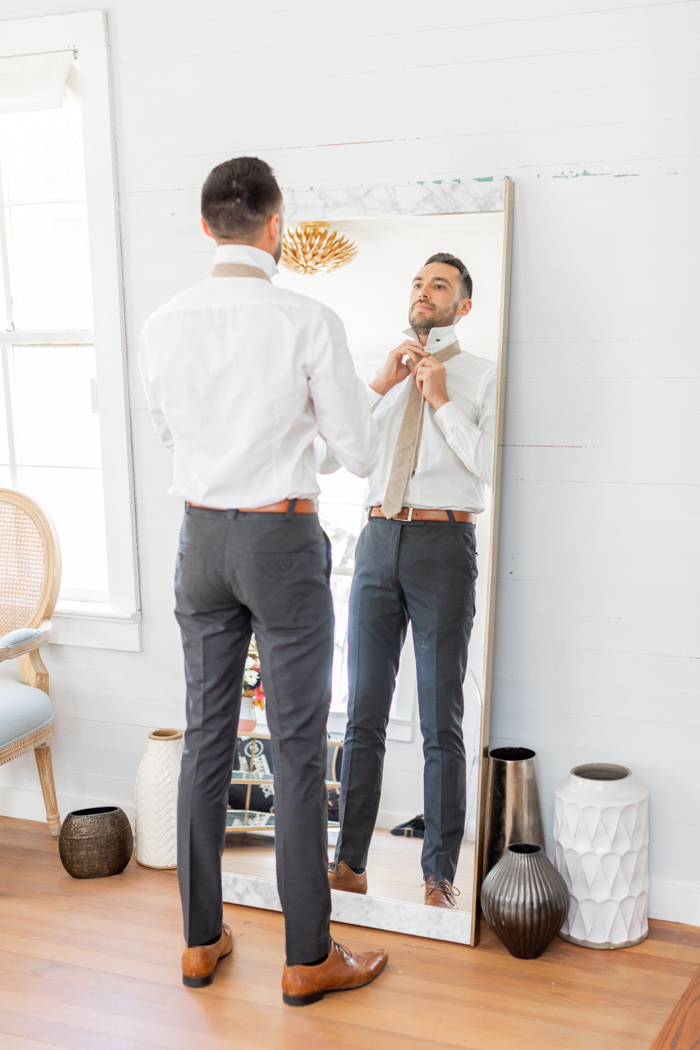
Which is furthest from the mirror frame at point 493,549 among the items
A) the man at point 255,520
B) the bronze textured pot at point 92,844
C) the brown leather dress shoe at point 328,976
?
the bronze textured pot at point 92,844

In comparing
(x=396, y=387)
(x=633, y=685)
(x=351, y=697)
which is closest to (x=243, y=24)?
(x=396, y=387)

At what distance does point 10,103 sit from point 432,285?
1470 millimetres

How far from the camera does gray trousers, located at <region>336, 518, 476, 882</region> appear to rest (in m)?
2.16

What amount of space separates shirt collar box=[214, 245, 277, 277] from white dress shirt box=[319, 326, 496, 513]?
549mm

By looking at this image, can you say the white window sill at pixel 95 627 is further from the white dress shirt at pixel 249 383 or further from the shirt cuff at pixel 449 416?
the shirt cuff at pixel 449 416

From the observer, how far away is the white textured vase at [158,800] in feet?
8.25

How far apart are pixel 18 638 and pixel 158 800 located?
0.62 metres

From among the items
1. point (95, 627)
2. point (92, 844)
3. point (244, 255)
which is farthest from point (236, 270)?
point (92, 844)

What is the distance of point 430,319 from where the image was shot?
7.13 feet

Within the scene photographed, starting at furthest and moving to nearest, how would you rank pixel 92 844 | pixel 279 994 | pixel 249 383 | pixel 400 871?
1. pixel 92 844
2. pixel 400 871
3. pixel 279 994
4. pixel 249 383

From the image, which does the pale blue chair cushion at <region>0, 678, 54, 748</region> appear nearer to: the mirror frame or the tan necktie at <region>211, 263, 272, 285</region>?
the mirror frame

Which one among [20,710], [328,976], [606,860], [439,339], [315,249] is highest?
[315,249]

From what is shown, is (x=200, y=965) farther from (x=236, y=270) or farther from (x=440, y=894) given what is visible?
(x=236, y=270)

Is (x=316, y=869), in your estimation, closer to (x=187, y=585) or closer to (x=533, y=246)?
(x=187, y=585)
